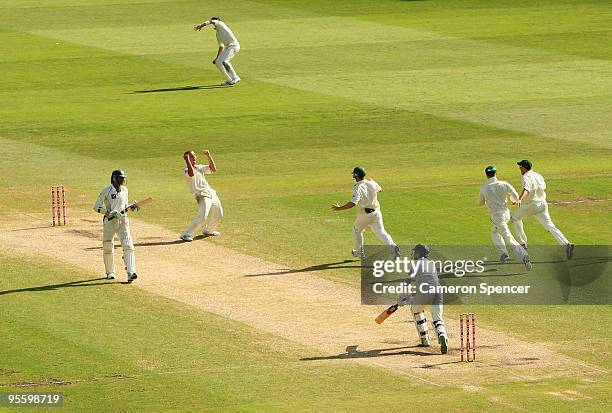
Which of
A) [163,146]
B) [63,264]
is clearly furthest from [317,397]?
[163,146]

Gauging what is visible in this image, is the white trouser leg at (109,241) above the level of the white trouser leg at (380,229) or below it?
below

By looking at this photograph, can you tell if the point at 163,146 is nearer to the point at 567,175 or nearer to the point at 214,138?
the point at 214,138

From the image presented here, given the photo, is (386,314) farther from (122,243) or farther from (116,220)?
(116,220)

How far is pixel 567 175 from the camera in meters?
37.9

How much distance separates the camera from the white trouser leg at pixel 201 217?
31.4 m

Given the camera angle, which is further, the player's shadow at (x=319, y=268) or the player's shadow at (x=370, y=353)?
the player's shadow at (x=319, y=268)

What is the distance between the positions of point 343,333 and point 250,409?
4.04 m

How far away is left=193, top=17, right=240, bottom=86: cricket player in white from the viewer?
50.8 meters

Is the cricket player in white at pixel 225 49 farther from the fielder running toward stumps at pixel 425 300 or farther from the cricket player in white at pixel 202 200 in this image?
the fielder running toward stumps at pixel 425 300

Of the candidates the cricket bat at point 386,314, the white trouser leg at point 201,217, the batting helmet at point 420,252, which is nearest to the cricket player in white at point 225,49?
the white trouser leg at point 201,217

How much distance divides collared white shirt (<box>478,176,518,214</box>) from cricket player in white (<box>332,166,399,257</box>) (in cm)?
194

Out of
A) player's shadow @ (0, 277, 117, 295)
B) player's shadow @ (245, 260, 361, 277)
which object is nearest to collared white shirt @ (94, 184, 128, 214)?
player's shadow @ (0, 277, 117, 295)

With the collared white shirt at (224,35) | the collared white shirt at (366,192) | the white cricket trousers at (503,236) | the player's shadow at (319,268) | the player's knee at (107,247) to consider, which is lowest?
the player's shadow at (319,268)

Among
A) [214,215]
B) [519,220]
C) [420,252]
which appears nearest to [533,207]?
[519,220]
